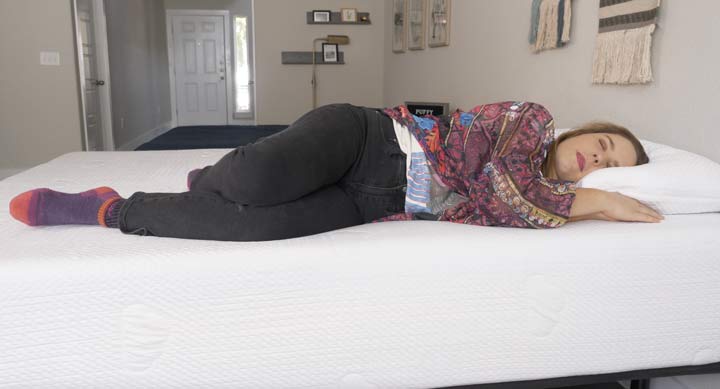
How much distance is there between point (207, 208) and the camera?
1.19 meters

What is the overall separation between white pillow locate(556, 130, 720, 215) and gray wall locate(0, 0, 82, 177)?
4.39 meters

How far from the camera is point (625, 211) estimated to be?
49.4 inches

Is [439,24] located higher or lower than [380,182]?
higher

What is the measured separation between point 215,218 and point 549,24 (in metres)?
1.85

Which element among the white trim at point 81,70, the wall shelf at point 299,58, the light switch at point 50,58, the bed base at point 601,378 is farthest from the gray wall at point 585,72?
the light switch at point 50,58

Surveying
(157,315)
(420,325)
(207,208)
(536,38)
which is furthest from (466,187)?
(536,38)

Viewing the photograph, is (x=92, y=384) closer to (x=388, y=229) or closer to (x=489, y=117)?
(x=388, y=229)

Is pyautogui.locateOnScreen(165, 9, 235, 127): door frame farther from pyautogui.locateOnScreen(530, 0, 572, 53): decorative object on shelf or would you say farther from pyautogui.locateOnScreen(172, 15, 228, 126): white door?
pyautogui.locateOnScreen(530, 0, 572, 53): decorative object on shelf

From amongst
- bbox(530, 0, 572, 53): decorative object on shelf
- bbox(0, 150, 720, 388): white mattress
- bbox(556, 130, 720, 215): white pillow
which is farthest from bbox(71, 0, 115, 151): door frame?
bbox(556, 130, 720, 215): white pillow

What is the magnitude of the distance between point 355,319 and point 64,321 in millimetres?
552

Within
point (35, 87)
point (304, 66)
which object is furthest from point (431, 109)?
point (35, 87)

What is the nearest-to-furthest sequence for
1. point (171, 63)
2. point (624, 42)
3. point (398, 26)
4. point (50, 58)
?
point (624, 42), point (50, 58), point (398, 26), point (171, 63)

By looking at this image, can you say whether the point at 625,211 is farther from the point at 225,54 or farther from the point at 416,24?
the point at 225,54

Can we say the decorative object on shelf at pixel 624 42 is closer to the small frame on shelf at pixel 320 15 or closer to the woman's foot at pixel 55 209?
the woman's foot at pixel 55 209
